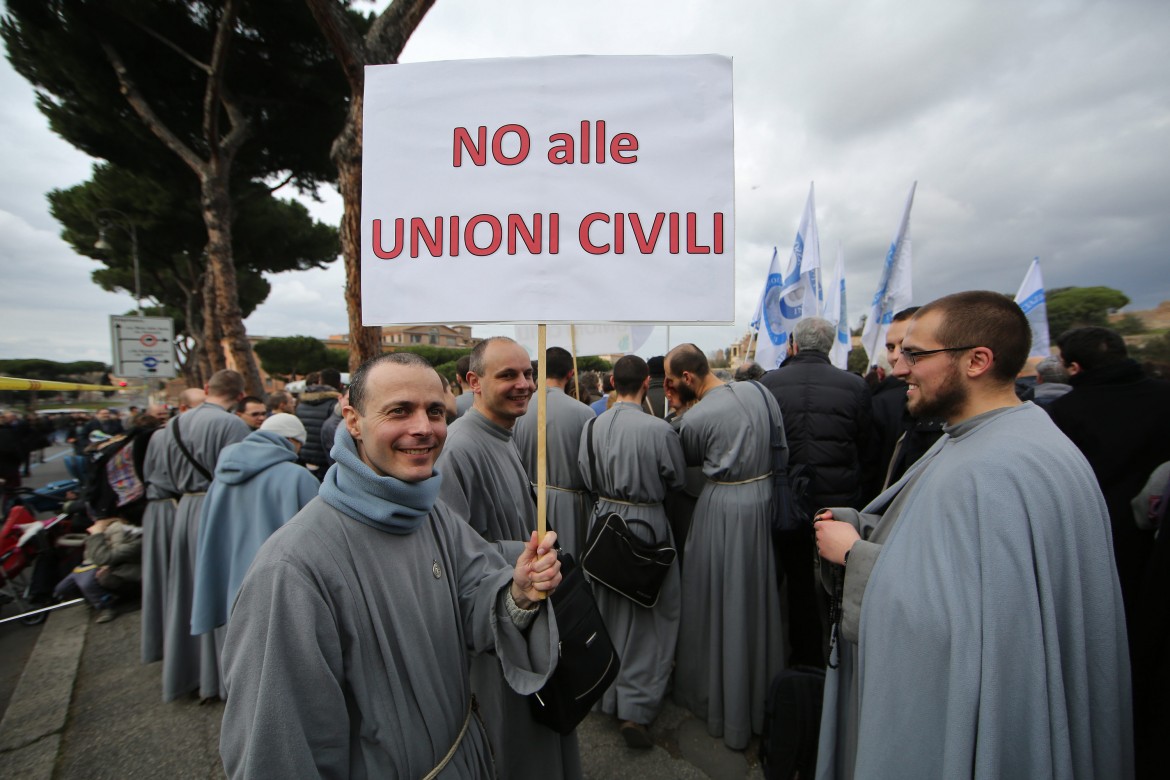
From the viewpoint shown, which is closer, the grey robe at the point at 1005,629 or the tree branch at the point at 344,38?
the grey robe at the point at 1005,629

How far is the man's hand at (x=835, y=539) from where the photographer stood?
1.59 m

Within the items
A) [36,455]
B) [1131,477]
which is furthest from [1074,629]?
[36,455]

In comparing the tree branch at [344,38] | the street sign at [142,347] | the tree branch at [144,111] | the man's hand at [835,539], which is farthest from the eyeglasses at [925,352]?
the tree branch at [144,111]

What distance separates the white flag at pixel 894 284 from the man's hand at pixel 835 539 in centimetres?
540

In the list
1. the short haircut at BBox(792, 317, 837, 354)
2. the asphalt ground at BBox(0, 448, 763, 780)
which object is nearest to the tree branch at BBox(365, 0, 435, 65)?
the short haircut at BBox(792, 317, 837, 354)

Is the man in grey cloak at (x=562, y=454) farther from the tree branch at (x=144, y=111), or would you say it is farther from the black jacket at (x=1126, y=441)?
the tree branch at (x=144, y=111)

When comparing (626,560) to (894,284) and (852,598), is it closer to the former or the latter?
(852,598)

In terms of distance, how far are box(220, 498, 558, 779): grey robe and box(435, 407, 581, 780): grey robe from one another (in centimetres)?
38

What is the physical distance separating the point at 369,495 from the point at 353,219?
15.1ft

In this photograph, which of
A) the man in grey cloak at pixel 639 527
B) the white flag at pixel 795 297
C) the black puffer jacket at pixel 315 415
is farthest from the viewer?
the white flag at pixel 795 297

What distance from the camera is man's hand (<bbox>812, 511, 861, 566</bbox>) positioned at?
5.23 feet

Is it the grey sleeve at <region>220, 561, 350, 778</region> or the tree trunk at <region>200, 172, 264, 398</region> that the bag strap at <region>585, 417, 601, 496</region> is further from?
the tree trunk at <region>200, 172, 264, 398</region>

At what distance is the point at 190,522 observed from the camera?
353cm

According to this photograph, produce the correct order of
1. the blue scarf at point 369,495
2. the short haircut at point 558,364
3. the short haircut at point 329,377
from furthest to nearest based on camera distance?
the short haircut at point 329,377
the short haircut at point 558,364
the blue scarf at point 369,495
